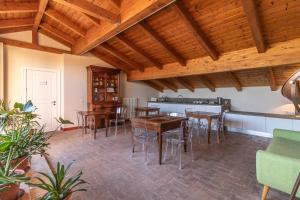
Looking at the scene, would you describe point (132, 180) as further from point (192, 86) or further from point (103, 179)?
point (192, 86)

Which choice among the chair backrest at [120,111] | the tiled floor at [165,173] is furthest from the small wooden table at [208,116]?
the chair backrest at [120,111]

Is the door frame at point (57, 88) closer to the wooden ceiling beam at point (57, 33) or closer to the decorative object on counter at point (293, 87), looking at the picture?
the wooden ceiling beam at point (57, 33)

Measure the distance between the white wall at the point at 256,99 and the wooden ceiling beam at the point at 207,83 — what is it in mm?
206

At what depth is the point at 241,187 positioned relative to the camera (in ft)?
7.68

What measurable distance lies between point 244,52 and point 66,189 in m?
4.48

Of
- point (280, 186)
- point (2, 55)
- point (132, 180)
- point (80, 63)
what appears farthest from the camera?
point (80, 63)

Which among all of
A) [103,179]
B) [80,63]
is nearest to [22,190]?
[103,179]

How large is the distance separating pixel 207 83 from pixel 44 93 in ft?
19.2

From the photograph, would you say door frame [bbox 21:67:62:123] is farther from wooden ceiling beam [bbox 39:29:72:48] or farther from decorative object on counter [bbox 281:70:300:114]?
decorative object on counter [bbox 281:70:300:114]

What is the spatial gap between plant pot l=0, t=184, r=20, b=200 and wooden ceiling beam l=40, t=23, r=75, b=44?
5482 millimetres

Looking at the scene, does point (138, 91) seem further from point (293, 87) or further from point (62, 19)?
point (293, 87)

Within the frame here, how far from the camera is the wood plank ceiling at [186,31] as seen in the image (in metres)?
3.07

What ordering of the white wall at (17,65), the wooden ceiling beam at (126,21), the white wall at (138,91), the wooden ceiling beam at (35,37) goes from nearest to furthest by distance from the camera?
the wooden ceiling beam at (126,21) < the white wall at (17,65) < the wooden ceiling beam at (35,37) < the white wall at (138,91)

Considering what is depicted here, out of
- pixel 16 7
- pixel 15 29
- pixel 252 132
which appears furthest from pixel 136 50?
pixel 252 132
